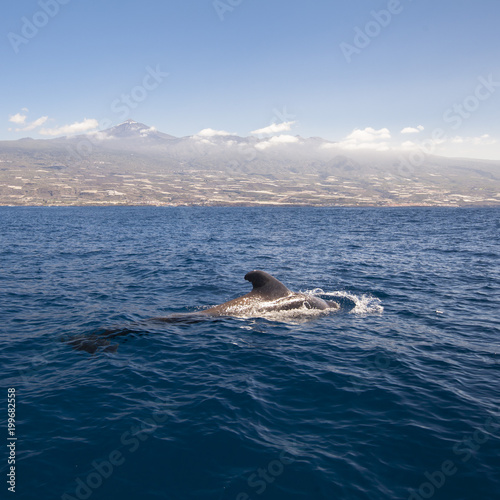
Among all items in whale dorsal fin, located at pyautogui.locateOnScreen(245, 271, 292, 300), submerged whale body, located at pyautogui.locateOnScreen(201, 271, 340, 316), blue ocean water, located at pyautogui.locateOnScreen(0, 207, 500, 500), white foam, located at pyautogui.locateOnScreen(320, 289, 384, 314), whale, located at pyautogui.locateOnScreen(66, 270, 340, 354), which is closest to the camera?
blue ocean water, located at pyautogui.locateOnScreen(0, 207, 500, 500)

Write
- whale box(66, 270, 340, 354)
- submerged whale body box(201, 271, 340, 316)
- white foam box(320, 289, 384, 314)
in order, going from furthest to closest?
1. white foam box(320, 289, 384, 314)
2. submerged whale body box(201, 271, 340, 316)
3. whale box(66, 270, 340, 354)

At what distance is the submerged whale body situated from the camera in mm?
24062

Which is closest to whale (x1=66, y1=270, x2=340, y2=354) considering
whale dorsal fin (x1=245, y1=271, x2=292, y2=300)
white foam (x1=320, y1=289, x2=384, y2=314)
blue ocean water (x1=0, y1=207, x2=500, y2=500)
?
whale dorsal fin (x1=245, y1=271, x2=292, y2=300)

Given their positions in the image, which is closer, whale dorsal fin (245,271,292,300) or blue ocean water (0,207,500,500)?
blue ocean water (0,207,500,500)

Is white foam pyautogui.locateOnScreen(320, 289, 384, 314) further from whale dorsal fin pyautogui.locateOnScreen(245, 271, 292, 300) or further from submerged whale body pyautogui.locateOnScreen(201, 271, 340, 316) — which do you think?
whale dorsal fin pyautogui.locateOnScreen(245, 271, 292, 300)

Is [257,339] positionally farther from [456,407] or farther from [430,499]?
[430,499]

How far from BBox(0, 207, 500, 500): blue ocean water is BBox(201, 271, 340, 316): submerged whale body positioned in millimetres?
1370

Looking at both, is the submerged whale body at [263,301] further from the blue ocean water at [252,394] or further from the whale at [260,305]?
the blue ocean water at [252,394]

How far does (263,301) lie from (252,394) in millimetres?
10320

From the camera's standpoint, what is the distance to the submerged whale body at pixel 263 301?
2406 cm

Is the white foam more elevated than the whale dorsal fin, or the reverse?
the whale dorsal fin

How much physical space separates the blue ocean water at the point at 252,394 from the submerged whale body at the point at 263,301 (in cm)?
137

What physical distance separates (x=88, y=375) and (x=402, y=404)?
13.4 metres

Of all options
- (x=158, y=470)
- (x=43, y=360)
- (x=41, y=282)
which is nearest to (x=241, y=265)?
(x=41, y=282)
